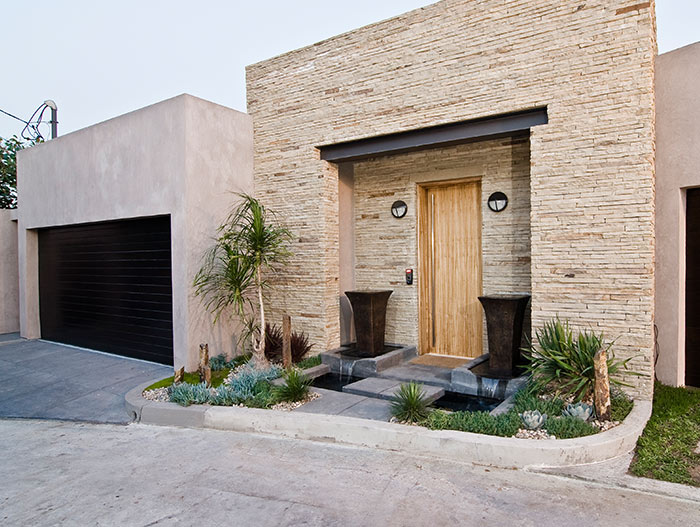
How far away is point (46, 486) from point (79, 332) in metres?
6.26

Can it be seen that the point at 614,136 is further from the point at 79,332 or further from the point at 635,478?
the point at 79,332

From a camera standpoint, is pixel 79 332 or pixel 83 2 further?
pixel 83 2

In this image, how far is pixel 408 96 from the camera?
624 centimetres

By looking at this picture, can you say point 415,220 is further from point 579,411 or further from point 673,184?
point 579,411

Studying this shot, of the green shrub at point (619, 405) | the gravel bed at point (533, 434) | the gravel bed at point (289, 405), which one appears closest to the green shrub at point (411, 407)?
the gravel bed at point (533, 434)

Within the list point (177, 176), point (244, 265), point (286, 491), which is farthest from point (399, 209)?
point (286, 491)

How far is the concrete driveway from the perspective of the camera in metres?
5.74

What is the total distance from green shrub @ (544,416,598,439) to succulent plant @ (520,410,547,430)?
0.05 meters

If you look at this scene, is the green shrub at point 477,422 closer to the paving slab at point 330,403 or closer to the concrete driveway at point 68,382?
the paving slab at point 330,403

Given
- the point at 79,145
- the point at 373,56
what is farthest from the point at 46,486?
the point at 79,145

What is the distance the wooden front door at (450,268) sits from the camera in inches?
278

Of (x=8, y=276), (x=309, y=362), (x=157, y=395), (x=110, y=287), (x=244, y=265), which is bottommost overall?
(x=157, y=395)

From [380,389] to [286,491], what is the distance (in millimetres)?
2374

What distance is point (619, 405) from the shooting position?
4.52 metres
